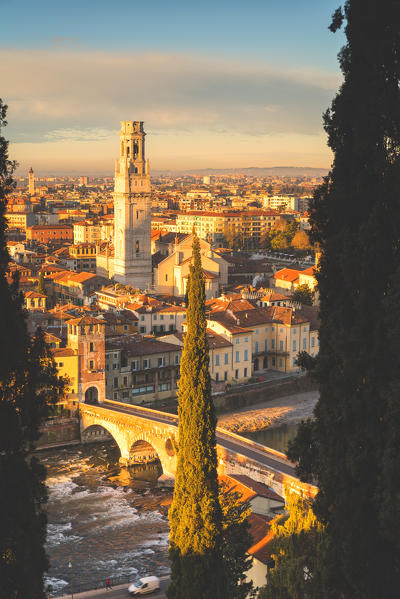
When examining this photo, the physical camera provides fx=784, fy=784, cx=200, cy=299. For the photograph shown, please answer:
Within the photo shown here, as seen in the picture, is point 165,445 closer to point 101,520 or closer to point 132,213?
point 101,520

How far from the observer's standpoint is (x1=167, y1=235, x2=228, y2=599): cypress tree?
11109 mm

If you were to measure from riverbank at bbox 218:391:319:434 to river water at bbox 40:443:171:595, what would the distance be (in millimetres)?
5138

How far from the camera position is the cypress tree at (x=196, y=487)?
11109 millimetres

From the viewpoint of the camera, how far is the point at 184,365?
1275 cm

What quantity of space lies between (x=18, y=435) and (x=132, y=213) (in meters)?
44.5

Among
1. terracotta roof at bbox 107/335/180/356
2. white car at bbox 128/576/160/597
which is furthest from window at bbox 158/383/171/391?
white car at bbox 128/576/160/597

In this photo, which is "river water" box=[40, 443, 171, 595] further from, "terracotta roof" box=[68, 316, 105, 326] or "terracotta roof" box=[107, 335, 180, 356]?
"terracotta roof" box=[107, 335, 180, 356]

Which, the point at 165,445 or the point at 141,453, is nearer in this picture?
the point at 165,445

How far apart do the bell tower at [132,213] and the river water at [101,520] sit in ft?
78.7

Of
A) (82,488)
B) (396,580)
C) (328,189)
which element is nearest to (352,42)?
(328,189)

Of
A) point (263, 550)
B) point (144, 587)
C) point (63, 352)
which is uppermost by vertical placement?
point (63, 352)

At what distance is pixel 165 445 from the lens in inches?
983

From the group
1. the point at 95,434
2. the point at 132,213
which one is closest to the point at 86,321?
the point at 95,434

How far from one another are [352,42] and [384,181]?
140 cm
